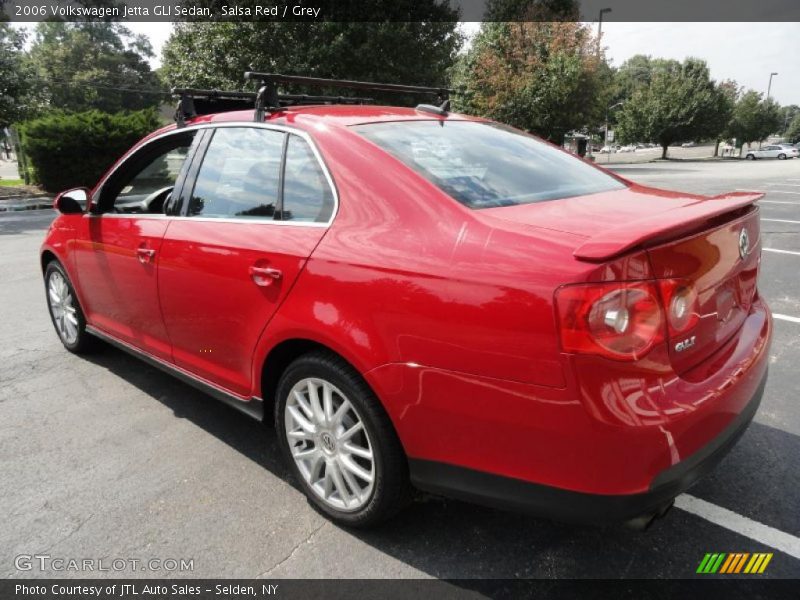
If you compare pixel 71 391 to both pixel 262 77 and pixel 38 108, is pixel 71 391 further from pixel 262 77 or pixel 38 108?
pixel 38 108

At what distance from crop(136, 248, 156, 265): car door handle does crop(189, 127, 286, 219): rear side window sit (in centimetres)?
34

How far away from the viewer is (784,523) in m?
2.40

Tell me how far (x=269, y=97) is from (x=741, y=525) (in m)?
2.77

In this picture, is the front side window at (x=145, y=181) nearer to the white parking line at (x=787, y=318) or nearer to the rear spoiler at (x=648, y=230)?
the rear spoiler at (x=648, y=230)

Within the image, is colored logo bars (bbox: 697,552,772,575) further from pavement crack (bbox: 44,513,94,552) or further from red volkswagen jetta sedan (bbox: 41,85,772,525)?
pavement crack (bbox: 44,513,94,552)

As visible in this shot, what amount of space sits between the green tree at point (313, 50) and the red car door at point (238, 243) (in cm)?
1836

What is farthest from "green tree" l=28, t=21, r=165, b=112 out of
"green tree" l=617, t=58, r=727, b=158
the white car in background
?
the white car in background

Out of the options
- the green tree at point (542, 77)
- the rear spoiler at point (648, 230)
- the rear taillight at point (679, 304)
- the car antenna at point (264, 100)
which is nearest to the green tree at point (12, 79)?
the car antenna at point (264, 100)

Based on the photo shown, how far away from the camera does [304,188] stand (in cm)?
248

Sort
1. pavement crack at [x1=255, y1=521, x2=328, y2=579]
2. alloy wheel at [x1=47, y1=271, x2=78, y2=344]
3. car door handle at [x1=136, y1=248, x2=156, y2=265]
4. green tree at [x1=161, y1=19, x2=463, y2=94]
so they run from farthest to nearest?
green tree at [x1=161, y1=19, x2=463, y2=94] → alloy wheel at [x1=47, y1=271, x2=78, y2=344] → car door handle at [x1=136, y1=248, x2=156, y2=265] → pavement crack at [x1=255, y1=521, x2=328, y2=579]

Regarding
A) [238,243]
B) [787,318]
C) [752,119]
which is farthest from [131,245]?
[752,119]

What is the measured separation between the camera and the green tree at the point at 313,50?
2100 cm

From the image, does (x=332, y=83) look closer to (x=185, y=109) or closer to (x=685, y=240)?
(x=185, y=109)

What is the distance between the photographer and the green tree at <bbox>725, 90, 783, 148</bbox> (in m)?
55.4
